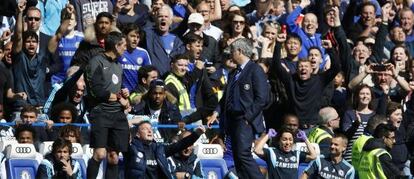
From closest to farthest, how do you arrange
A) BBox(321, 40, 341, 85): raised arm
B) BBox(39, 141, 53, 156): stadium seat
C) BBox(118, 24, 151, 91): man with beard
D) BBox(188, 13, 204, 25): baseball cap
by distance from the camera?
BBox(39, 141, 53, 156): stadium seat < BBox(118, 24, 151, 91): man with beard < BBox(321, 40, 341, 85): raised arm < BBox(188, 13, 204, 25): baseball cap

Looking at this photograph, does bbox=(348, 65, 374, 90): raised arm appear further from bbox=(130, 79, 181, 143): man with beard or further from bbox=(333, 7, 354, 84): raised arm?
bbox=(130, 79, 181, 143): man with beard

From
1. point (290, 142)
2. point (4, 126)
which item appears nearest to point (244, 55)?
point (290, 142)

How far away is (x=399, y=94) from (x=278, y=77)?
110 inches

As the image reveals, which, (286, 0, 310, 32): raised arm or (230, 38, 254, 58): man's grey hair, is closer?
(230, 38, 254, 58): man's grey hair

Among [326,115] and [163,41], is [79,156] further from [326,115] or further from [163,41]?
[326,115]

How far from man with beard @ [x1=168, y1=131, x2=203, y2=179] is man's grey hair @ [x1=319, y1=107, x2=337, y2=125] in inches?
105

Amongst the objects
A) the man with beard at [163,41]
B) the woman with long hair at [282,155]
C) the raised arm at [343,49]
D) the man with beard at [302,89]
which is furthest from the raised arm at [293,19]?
the woman with long hair at [282,155]

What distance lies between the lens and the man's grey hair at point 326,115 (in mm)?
21797

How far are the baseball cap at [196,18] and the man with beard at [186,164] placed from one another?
3.59m

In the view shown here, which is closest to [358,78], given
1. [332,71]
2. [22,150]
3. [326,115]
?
[332,71]

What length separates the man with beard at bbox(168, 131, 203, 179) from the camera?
19547mm

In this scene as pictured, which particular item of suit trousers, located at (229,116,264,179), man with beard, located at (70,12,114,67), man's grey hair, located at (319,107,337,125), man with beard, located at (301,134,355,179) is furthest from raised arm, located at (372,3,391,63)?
suit trousers, located at (229,116,264,179)

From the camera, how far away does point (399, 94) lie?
78.5ft

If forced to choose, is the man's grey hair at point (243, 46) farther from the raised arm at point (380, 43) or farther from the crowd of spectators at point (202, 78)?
the raised arm at point (380, 43)
